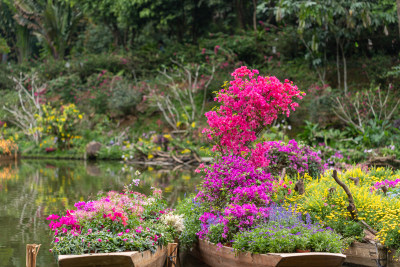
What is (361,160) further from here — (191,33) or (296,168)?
(191,33)

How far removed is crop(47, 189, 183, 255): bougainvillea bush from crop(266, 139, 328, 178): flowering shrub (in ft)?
9.68

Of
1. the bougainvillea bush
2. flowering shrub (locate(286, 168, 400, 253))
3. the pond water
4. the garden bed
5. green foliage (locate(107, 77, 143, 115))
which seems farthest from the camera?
green foliage (locate(107, 77, 143, 115))

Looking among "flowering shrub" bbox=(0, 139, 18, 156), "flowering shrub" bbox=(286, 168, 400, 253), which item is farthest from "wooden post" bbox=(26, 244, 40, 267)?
"flowering shrub" bbox=(0, 139, 18, 156)

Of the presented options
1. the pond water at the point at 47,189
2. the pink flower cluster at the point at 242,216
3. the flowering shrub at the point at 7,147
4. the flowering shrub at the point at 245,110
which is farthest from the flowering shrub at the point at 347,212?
the flowering shrub at the point at 7,147

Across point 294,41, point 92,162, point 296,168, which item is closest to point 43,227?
point 296,168

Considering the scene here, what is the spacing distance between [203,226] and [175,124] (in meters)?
16.7

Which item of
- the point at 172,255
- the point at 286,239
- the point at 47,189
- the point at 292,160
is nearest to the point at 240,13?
the point at 47,189

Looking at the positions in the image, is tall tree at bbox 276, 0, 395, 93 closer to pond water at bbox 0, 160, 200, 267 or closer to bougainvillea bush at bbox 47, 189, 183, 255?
pond water at bbox 0, 160, 200, 267

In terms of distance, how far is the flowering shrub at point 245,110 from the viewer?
27.6ft

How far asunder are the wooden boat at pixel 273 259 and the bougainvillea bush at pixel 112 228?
29.6 inches

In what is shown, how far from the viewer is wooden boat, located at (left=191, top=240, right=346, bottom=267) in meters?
5.68

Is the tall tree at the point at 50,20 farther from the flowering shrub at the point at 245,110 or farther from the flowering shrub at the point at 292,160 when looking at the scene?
the flowering shrub at the point at 245,110

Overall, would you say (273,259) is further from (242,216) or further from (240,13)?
(240,13)

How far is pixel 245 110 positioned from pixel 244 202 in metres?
1.93
